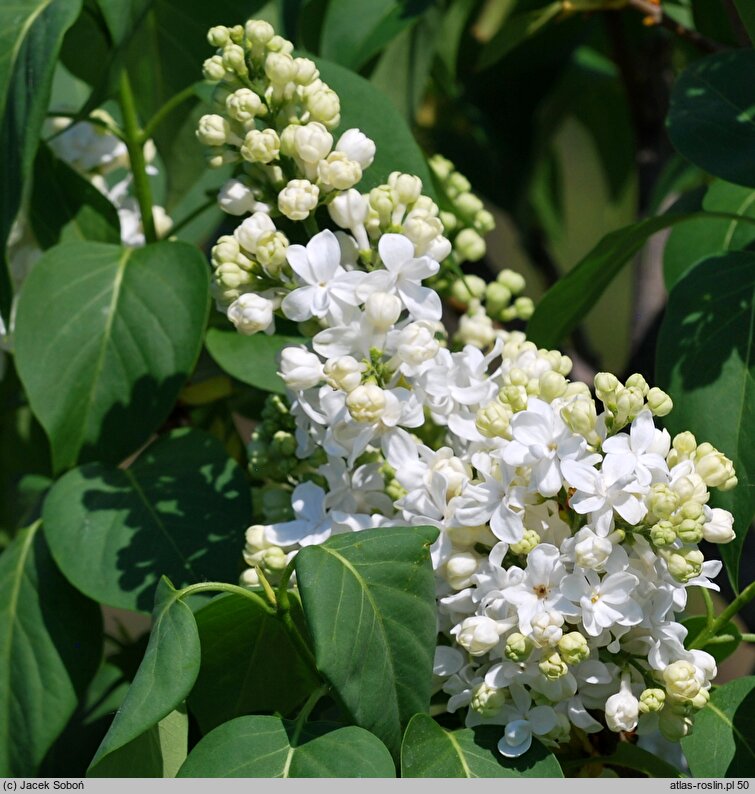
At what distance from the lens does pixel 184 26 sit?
1195 millimetres

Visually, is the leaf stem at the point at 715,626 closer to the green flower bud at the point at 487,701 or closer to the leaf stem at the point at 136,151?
the green flower bud at the point at 487,701

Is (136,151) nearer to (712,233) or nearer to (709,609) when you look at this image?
(712,233)

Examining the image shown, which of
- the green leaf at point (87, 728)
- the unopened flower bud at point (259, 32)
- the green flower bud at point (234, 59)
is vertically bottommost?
the green leaf at point (87, 728)

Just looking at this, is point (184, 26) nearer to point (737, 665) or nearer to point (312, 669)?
point (312, 669)

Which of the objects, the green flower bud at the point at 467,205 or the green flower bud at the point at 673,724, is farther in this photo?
the green flower bud at the point at 467,205

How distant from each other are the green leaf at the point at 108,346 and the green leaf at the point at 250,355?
0.05 meters

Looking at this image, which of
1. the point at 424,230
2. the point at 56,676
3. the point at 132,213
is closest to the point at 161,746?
the point at 56,676

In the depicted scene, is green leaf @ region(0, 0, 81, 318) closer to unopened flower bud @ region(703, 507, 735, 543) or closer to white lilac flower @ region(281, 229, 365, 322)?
white lilac flower @ region(281, 229, 365, 322)

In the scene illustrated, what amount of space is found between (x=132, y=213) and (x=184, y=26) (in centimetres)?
20

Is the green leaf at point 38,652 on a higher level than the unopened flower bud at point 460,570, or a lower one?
lower

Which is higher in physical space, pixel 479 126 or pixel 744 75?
pixel 744 75

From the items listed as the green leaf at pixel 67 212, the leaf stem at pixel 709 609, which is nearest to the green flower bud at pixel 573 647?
the leaf stem at pixel 709 609

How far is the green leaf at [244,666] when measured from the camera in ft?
2.49

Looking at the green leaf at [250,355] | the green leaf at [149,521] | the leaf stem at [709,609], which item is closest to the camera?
the leaf stem at [709,609]
